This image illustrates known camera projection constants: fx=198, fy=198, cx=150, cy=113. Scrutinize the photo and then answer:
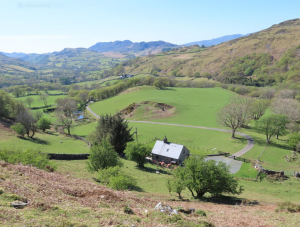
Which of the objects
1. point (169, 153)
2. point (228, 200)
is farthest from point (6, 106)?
point (228, 200)

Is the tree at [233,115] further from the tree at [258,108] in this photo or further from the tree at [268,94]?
the tree at [268,94]

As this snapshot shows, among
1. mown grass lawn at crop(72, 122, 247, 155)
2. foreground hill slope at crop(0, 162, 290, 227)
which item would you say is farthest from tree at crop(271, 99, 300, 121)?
foreground hill slope at crop(0, 162, 290, 227)

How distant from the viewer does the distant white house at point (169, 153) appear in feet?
173

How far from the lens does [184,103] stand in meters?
117

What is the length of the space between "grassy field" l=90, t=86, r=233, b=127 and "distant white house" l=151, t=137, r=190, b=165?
117 ft

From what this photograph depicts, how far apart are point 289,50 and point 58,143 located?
22907 cm

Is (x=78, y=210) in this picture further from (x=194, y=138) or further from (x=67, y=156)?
(x=194, y=138)

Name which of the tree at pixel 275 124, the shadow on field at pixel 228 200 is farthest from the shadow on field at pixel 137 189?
the tree at pixel 275 124

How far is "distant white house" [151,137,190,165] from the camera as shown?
5259 centimetres

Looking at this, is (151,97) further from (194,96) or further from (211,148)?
(211,148)

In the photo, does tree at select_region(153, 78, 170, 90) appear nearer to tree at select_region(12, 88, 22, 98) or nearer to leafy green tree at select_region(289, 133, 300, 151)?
leafy green tree at select_region(289, 133, 300, 151)

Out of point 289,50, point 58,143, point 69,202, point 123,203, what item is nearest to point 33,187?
point 69,202

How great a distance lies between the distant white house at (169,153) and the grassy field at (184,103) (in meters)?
35.8

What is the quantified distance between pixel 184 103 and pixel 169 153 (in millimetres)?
67134
